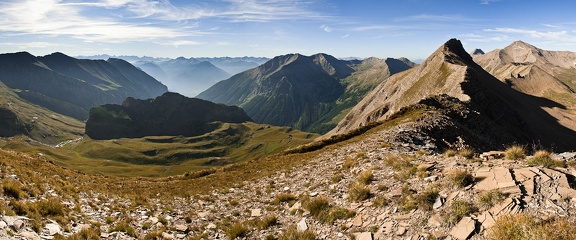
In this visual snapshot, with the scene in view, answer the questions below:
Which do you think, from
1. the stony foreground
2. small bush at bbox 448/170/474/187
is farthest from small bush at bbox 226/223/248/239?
small bush at bbox 448/170/474/187

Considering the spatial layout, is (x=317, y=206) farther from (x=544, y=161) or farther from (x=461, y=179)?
(x=544, y=161)

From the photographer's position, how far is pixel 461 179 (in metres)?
14.5

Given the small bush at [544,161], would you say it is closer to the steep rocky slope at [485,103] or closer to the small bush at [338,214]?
the small bush at [338,214]

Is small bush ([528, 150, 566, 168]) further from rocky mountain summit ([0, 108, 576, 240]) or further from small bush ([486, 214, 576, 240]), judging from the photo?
small bush ([486, 214, 576, 240])

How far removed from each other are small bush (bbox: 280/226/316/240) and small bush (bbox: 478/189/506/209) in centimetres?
755

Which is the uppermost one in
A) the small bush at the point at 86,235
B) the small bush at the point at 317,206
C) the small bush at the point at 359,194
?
the small bush at the point at 359,194

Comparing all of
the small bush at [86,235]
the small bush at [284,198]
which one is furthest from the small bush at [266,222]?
the small bush at [86,235]

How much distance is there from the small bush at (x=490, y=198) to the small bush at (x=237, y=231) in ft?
39.0

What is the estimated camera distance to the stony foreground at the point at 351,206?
12289mm

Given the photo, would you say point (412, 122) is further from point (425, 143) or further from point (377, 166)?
point (377, 166)

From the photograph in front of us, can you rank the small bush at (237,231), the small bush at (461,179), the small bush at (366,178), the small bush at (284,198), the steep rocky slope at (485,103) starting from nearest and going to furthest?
the small bush at (461,179) → the small bush at (237,231) → the small bush at (366,178) → the small bush at (284,198) → the steep rocky slope at (485,103)

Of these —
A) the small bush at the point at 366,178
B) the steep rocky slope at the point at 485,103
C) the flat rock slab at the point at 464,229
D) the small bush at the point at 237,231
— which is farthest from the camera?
the steep rocky slope at the point at 485,103

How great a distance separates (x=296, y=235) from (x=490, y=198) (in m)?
8.79

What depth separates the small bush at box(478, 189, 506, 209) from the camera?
40.3ft
